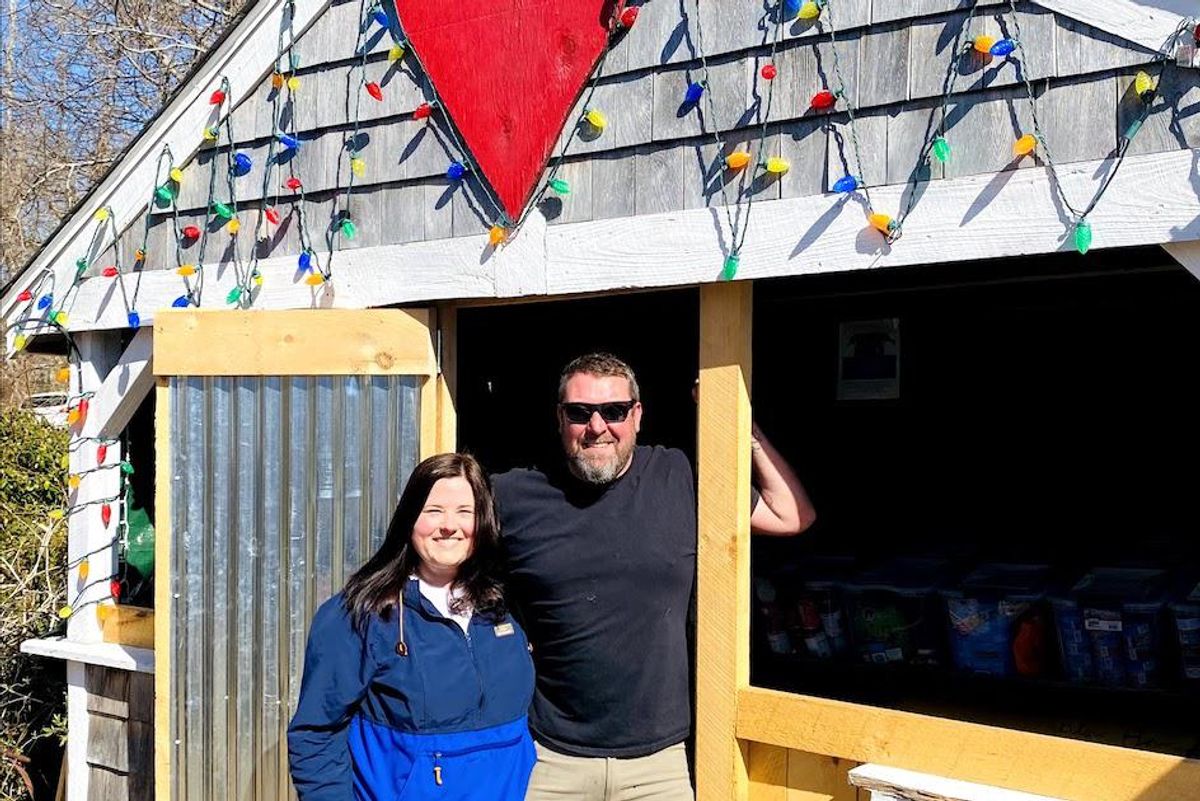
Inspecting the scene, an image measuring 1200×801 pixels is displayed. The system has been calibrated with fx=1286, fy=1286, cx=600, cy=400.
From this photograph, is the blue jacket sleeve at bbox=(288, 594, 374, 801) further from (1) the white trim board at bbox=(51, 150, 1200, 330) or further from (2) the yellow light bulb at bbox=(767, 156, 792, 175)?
(2) the yellow light bulb at bbox=(767, 156, 792, 175)

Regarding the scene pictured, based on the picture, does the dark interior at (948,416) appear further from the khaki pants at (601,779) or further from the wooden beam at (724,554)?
the khaki pants at (601,779)

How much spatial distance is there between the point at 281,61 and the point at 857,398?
2639mm

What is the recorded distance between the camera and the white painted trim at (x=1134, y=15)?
2609 mm

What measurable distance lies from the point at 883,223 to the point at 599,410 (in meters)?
0.79

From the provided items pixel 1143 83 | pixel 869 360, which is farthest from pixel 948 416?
pixel 1143 83

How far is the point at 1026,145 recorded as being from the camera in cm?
277

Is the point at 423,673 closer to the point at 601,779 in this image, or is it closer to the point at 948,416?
the point at 601,779

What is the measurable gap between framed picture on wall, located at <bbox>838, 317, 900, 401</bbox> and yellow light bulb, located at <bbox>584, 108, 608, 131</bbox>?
6.92 ft

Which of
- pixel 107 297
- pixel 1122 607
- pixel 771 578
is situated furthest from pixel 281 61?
pixel 1122 607

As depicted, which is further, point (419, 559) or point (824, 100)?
point (824, 100)

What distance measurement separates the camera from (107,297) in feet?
15.5

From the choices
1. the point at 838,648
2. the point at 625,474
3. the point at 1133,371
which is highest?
the point at 1133,371

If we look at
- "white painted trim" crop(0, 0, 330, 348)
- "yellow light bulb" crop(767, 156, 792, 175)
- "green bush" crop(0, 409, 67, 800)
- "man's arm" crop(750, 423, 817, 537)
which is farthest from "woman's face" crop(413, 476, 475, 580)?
"green bush" crop(0, 409, 67, 800)

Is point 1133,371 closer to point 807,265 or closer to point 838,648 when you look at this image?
point 838,648
